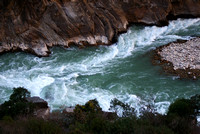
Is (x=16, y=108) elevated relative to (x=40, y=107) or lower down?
elevated

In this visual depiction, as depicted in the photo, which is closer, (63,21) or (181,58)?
(181,58)

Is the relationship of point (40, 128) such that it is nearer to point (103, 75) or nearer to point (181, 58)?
point (103, 75)

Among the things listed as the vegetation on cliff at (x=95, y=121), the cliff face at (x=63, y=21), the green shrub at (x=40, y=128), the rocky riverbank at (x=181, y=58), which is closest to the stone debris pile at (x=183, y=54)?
the rocky riverbank at (x=181, y=58)

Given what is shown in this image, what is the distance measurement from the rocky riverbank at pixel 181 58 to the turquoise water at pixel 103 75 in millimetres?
607

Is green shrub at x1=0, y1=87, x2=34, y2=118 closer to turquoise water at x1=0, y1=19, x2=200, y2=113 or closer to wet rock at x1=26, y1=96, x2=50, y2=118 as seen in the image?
wet rock at x1=26, y1=96, x2=50, y2=118

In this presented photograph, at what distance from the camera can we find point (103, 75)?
17188 mm

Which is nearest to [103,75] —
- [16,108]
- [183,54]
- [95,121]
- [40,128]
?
[183,54]

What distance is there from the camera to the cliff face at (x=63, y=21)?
19.7 meters

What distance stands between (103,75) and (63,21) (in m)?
6.18

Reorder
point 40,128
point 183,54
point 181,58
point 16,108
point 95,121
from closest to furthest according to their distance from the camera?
point 40,128
point 95,121
point 16,108
point 181,58
point 183,54

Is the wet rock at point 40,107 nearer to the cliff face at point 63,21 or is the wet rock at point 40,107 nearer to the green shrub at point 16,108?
the green shrub at point 16,108

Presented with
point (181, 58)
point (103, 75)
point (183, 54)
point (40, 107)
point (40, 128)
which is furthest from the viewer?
point (183, 54)

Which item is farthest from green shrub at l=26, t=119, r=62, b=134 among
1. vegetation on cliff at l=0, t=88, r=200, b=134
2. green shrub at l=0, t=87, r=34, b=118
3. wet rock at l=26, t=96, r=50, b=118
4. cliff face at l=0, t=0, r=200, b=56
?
cliff face at l=0, t=0, r=200, b=56

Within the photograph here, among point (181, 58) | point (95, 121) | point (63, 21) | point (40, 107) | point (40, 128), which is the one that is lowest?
point (181, 58)
